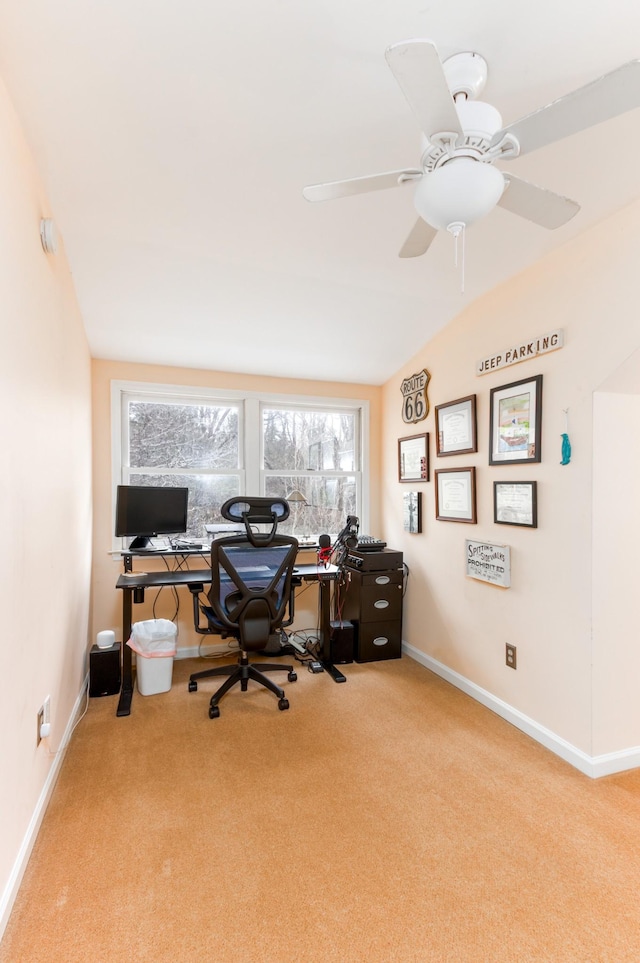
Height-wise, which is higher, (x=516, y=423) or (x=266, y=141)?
(x=266, y=141)

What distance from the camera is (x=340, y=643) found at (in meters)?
3.44

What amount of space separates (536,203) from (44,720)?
2616mm

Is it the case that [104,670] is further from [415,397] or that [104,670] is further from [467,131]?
[467,131]

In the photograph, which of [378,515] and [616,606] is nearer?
[616,606]

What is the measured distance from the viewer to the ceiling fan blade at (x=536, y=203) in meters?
1.34

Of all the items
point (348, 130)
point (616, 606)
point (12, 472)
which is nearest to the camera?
point (12, 472)

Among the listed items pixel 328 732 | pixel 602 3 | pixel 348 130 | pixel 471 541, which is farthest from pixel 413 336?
pixel 328 732

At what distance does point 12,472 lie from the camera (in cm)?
144

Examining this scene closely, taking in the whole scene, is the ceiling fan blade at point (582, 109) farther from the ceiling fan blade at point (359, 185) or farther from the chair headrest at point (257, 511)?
the chair headrest at point (257, 511)

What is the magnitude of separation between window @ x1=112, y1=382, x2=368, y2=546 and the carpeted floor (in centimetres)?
179

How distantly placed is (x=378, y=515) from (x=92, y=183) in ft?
10.5

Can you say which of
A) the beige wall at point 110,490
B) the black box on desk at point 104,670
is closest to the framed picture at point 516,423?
the beige wall at point 110,490

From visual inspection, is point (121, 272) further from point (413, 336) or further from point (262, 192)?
point (413, 336)

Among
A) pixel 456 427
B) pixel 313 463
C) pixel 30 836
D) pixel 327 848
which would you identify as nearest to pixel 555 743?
pixel 327 848
